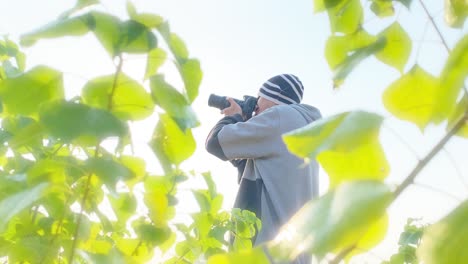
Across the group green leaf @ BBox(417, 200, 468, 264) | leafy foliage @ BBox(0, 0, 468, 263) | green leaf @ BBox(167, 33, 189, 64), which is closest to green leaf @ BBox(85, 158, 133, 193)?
leafy foliage @ BBox(0, 0, 468, 263)

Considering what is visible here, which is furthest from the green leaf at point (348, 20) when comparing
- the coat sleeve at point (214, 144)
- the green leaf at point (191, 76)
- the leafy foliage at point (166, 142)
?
the coat sleeve at point (214, 144)

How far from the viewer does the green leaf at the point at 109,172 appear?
39 centimetres

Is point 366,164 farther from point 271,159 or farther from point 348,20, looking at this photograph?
point 271,159

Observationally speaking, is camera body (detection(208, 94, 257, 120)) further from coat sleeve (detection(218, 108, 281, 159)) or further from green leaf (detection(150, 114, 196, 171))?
green leaf (detection(150, 114, 196, 171))

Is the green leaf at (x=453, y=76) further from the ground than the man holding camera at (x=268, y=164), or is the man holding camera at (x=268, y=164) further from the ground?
the green leaf at (x=453, y=76)

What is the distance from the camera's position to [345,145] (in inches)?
11.3

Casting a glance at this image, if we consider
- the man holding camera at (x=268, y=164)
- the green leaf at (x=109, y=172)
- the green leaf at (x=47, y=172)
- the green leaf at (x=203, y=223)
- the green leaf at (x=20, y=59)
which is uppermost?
the green leaf at (x=109, y=172)

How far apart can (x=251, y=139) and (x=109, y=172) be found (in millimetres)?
1600

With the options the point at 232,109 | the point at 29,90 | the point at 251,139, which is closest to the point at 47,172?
the point at 29,90

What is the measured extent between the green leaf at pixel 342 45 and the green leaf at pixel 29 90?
212mm

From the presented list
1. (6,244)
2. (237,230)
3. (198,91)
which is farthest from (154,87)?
(237,230)

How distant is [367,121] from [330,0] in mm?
169

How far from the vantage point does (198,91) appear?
469 millimetres

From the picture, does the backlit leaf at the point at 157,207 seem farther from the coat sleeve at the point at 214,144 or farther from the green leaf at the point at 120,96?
the coat sleeve at the point at 214,144
